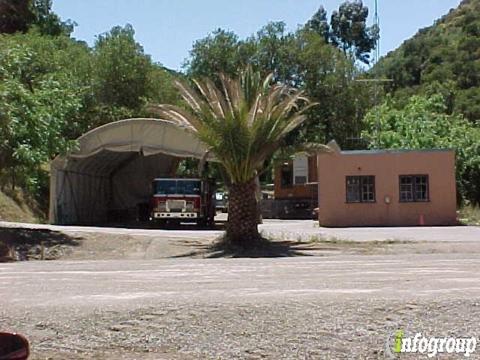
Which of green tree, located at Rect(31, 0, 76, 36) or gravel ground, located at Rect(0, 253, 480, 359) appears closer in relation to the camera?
gravel ground, located at Rect(0, 253, 480, 359)

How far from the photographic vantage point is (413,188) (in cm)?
3841

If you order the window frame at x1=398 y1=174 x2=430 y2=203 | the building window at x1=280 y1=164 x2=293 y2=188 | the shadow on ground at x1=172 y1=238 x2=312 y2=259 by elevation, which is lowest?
the shadow on ground at x1=172 y1=238 x2=312 y2=259

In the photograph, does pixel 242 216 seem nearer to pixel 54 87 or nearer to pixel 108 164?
pixel 54 87

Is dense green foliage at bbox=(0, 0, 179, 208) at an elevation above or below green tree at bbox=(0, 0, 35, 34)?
below

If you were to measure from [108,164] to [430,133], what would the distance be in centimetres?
2138

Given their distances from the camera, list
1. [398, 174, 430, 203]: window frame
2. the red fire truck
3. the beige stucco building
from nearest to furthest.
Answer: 1. the red fire truck
2. the beige stucco building
3. [398, 174, 430, 203]: window frame

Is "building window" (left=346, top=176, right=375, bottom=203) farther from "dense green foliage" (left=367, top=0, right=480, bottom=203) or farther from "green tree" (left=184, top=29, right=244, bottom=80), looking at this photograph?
"green tree" (left=184, top=29, right=244, bottom=80)

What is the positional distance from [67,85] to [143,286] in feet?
75.5

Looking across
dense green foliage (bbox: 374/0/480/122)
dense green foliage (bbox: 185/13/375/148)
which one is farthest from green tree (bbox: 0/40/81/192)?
dense green foliage (bbox: 374/0/480/122)

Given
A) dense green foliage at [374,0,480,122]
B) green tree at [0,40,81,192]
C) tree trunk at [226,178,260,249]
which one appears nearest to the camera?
green tree at [0,40,81,192]

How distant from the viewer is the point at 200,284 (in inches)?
479

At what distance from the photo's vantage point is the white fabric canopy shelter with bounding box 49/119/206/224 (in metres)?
38.8

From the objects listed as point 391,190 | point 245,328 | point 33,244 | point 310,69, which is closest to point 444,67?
point 310,69

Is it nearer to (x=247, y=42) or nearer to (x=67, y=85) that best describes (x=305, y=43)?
(x=247, y=42)
